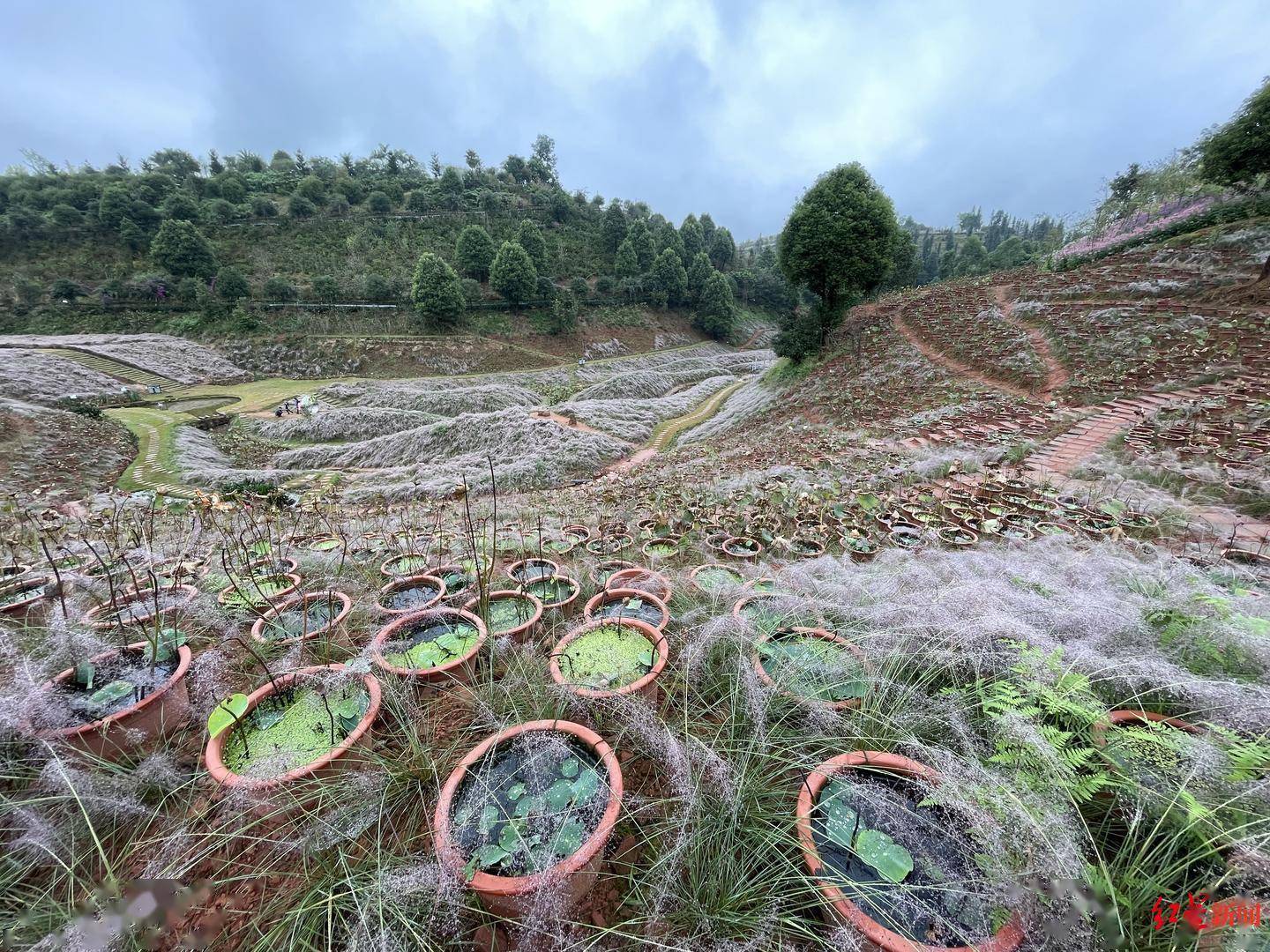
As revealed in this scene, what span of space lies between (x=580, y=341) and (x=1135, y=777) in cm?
4093

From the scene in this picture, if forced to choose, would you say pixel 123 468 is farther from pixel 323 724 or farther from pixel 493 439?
pixel 323 724

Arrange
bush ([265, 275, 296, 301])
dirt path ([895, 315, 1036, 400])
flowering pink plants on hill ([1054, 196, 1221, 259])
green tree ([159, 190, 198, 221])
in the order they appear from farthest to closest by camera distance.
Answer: green tree ([159, 190, 198, 221])
bush ([265, 275, 296, 301])
flowering pink plants on hill ([1054, 196, 1221, 259])
dirt path ([895, 315, 1036, 400])

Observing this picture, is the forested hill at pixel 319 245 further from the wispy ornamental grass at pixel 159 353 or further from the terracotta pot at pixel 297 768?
the terracotta pot at pixel 297 768

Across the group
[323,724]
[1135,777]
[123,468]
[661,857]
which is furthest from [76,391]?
[1135,777]

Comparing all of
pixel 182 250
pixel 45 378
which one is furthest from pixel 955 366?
pixel 182 250

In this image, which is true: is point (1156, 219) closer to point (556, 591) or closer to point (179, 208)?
point (556, 591)

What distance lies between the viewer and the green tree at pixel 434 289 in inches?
1366

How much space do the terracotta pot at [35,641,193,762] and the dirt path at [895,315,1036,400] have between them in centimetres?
1715

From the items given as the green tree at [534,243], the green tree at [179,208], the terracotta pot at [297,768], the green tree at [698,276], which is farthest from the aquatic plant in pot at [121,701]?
the green tree at [179,208]

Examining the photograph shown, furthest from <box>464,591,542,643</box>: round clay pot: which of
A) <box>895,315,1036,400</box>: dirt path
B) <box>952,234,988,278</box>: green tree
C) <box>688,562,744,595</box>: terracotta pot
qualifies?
<box>952,234,988,278</box>: green tree

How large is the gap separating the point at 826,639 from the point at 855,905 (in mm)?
1634

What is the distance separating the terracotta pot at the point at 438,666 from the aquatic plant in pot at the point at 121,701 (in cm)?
109

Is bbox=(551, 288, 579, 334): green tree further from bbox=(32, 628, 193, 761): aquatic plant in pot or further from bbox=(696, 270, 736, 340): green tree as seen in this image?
bbox=(32, 628, 193, 761): aquatic plant in pot

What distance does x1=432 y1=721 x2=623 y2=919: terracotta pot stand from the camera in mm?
1688
